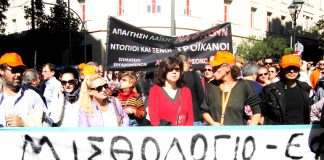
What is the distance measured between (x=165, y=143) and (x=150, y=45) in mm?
4031

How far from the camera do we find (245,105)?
5539mm

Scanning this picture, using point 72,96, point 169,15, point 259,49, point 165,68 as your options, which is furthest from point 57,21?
point 165,68

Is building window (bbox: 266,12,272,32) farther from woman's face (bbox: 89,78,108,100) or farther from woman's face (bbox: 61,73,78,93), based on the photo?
woman's face (bbox: 89,78,108,100)

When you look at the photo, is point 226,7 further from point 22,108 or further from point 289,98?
point 22,108

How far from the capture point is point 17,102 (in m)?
5.48

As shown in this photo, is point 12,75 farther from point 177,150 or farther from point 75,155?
point 177,150

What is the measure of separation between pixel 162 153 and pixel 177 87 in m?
0.85

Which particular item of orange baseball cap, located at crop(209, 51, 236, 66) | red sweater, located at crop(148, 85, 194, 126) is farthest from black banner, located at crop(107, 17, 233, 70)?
orange baseball cap, located at crop(209, 51, 236, 66)

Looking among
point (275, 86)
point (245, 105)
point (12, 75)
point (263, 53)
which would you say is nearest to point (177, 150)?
point (245, 105)

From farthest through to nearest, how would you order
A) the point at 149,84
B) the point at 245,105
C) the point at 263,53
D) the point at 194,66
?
the point at 263,53 → the point at 149,84 → the point at 194,66 → the point at 245,105

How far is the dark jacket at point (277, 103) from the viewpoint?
570 centimetres

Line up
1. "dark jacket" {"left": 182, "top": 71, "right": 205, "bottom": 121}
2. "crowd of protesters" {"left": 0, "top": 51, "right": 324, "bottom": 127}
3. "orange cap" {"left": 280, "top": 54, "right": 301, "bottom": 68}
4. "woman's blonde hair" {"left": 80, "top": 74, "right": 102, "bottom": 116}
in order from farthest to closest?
"dark jacket" {"left": 182, "top": 71, "right": 205, "bottom": 121} → "orange cap" {"left": 280, "top": 54, "right": 301, "bottom": 68} → "crowd of protesters" {"left": 0, "top": 51, "right": 324, "bottom": 127} → "woman's blonde hair" {"left": 80, "top": 74, "right": 102, "bottom": 116}

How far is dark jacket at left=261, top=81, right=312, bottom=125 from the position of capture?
224 inches

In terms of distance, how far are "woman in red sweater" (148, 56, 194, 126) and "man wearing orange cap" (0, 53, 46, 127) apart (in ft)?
3.78
